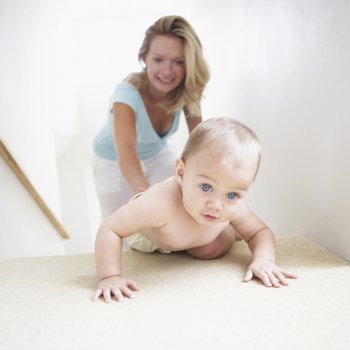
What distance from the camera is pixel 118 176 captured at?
200 centimetres

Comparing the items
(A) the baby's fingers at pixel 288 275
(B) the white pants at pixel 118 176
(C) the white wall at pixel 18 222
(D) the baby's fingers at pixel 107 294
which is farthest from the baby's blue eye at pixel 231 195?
(C) the white wall at pixel 18 222

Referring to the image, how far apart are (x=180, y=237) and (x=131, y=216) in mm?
177

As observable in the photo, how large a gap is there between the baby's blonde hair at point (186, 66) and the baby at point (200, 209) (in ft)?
2.30

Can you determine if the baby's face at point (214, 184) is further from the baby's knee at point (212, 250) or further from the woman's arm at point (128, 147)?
the woman's arm at point (128, 147)

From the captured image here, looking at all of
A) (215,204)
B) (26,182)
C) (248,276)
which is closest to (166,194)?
(215,204)

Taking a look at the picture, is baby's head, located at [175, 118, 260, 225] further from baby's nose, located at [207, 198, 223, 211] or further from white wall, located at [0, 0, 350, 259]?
white wall, located at [0, 0, 350, 259]

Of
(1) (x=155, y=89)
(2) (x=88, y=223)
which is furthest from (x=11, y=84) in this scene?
(2) (x=88, y=223)

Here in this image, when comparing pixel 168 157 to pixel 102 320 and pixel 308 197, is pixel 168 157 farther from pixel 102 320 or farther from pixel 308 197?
pixel 102 320

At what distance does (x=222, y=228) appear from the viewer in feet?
4.19

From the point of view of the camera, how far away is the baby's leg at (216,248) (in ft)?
4.15

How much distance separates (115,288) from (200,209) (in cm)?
28

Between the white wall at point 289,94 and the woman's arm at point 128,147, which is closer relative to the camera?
the white wall at point 289,94

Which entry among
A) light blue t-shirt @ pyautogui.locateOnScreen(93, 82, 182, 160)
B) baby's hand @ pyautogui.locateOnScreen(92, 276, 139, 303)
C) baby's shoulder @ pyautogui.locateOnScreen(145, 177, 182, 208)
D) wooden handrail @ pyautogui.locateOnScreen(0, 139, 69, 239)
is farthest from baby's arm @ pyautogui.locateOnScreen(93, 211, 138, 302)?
wooden handrail @ pyautogui.locateOnScreen(0, 139, 69, 239)

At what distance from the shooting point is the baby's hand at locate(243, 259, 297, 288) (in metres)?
1.03
